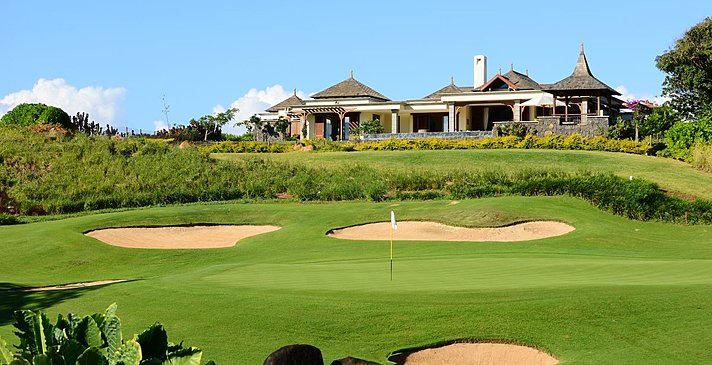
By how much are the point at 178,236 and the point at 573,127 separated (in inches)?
1280

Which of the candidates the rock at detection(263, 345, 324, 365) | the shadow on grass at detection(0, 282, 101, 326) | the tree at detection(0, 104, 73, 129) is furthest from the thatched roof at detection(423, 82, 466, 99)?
the rock at detection(263, 345, 324, 365)

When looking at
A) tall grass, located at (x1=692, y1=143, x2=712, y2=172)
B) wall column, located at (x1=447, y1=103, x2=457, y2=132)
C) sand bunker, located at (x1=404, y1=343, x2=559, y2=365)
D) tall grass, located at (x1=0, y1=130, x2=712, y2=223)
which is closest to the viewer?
sand bunker, located at (x1=404, y1=343, x2=559, y2=365)

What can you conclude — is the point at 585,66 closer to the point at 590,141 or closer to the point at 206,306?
the point at 590,141

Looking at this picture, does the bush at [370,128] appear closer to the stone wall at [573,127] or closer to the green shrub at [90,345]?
the stone wall at [573,127]

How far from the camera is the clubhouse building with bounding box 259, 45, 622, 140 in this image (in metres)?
59.8

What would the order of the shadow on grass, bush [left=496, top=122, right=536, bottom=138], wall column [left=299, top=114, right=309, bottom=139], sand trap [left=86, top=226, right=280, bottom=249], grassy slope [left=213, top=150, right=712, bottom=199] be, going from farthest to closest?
wall column [left=299, top=114, right=309, bottom=139] < bush [left=496, top=122, right=536, bottom=138] < grassy slope [left=213, top=150, right=712, bottom=199] < sand trap [left=86, top=226, right=280, bottom=249] < the shadow on grass

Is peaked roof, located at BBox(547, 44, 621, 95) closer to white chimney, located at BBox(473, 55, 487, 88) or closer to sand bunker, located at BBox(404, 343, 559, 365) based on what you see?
white chimney, located at BBox(473, 55, 487, 88)

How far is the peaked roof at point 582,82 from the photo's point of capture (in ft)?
196

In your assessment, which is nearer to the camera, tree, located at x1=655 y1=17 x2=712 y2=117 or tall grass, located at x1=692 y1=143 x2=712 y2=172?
tall grass, located at x1=692 y1=143 x2=712 y2=172

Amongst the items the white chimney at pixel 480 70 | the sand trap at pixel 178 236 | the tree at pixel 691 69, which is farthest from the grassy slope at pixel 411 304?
the white chimney at pixel 480 70

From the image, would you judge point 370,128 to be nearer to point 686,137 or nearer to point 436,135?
point 436,135

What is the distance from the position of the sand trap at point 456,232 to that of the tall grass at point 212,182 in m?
4.62

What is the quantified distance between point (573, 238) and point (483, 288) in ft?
53.6

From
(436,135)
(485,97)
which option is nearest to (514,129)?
(436,135)
